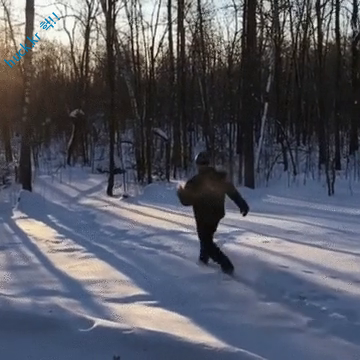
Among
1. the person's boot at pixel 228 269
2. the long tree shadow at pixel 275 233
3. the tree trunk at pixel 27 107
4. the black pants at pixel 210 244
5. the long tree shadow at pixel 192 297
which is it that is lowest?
the long tree shadow at pixel 192 297

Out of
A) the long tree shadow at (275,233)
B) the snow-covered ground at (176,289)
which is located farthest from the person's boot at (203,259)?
the long tree shadow at (275,233)

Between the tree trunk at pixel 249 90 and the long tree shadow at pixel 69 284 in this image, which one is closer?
the long tree shadow at pixel 69 284

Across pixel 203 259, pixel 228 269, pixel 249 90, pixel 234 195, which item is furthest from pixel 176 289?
pixel 249 90

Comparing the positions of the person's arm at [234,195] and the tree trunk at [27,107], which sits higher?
the tree trunk at [27,107]

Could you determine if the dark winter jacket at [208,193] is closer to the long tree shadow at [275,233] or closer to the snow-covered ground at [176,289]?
the snow-covered ground at [176,289]

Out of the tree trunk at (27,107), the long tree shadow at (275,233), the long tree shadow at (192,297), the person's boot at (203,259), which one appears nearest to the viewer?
the long tree shadow at (192,297)

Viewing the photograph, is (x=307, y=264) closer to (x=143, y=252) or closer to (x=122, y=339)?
(x=143, y=252)

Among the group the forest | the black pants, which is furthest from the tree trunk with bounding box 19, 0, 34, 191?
the black pants

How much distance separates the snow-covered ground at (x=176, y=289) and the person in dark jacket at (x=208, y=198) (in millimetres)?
281

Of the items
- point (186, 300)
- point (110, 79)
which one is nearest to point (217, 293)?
point (186, 300)

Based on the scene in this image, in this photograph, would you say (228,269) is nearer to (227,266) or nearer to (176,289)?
(227,266)

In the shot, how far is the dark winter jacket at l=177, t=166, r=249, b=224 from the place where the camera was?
7.76 metres

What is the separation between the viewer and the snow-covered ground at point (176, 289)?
5.09 meters

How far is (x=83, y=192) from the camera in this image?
68.6ft
